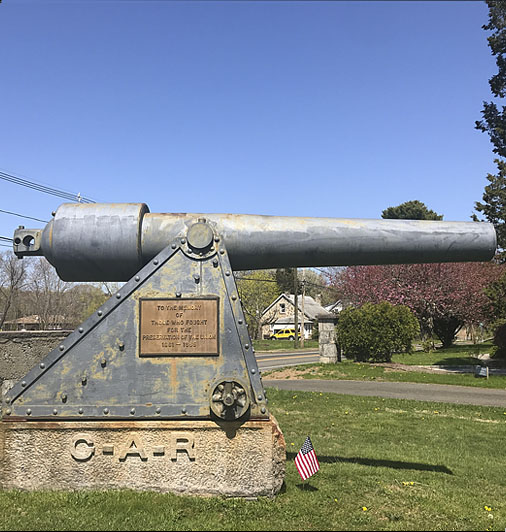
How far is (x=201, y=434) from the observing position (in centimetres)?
384

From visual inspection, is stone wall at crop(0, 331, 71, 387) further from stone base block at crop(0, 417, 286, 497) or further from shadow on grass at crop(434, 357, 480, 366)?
shadow on grass at crop(434, 357, 480, 366)

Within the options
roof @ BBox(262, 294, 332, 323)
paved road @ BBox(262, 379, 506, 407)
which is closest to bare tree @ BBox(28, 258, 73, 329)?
roof @ BBox(262, 294, 332, 323)

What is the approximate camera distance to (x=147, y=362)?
3951 millimetres

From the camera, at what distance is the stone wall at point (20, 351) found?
6.68 metres

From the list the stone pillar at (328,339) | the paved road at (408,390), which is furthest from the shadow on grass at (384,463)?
the stone pillar at (328,339)

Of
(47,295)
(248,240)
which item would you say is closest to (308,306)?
(47,295)

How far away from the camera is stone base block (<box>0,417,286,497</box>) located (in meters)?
3.84

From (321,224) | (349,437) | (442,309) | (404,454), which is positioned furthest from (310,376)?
(442,309)

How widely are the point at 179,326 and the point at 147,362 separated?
38 cm

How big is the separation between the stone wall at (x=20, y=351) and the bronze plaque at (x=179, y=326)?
10.4ft

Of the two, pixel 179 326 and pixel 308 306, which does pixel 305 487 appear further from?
pixel 308 306

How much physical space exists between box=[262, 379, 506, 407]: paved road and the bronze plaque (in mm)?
8914

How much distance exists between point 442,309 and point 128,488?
29.4 meters

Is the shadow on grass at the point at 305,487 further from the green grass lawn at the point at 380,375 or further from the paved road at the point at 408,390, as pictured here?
the green grass lawn at the point at 380,375
